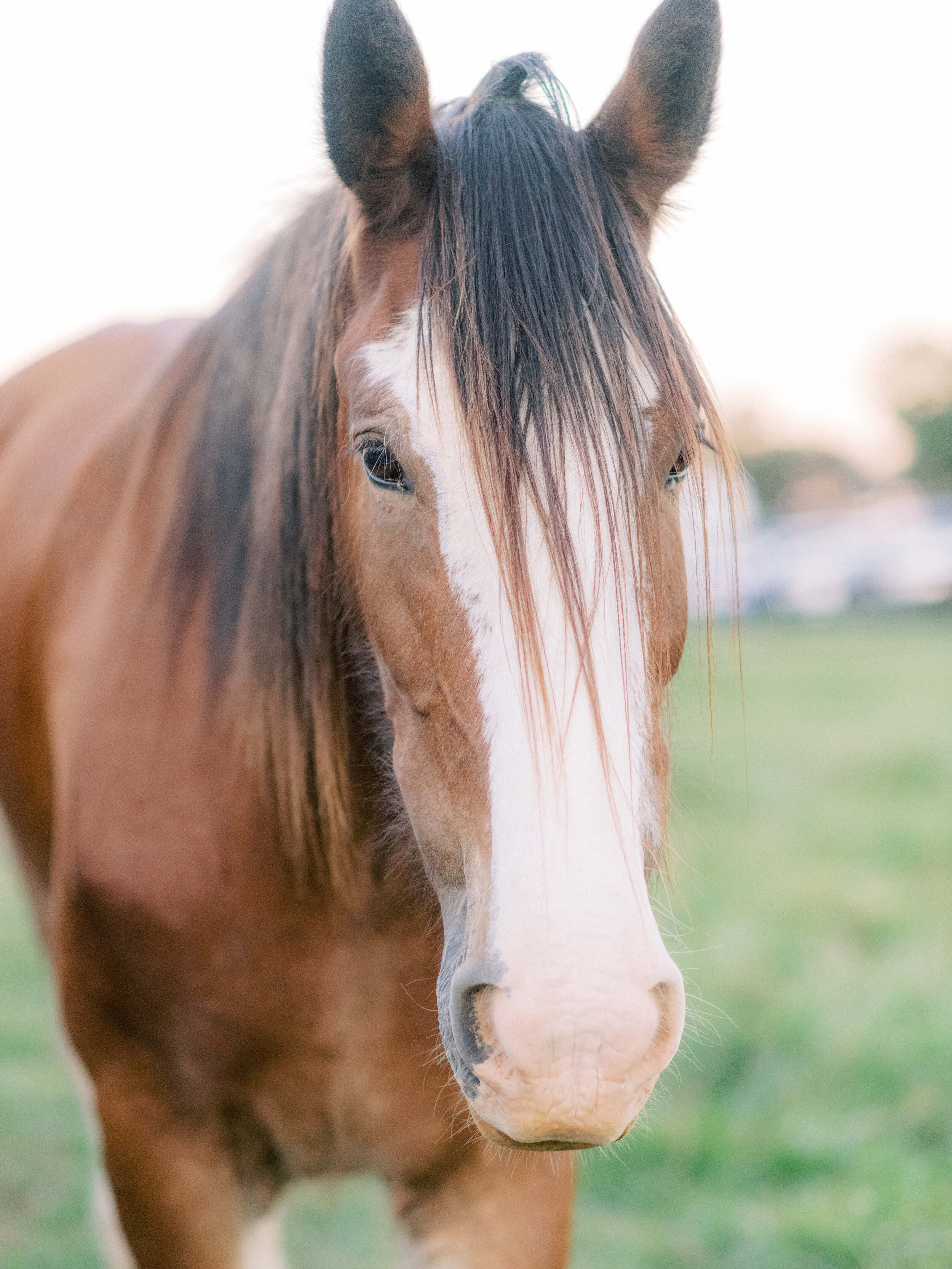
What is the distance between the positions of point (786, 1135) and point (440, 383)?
2.74m

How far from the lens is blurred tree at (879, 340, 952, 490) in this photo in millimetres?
36031

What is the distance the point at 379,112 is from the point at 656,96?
0.39 m

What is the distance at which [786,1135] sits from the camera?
3.16 m

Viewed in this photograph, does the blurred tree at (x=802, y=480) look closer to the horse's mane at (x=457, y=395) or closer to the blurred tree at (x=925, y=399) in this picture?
the blurred tree at (x=925, y=399)

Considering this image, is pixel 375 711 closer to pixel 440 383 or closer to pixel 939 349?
pixel 440 383

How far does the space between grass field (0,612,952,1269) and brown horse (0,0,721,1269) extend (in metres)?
0.32

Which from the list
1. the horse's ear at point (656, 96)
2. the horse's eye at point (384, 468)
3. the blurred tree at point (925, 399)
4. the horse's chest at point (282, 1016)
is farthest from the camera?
the blurred tree at point (925, 399)

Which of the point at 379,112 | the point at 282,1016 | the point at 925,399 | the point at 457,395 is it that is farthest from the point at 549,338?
the point at 925,399

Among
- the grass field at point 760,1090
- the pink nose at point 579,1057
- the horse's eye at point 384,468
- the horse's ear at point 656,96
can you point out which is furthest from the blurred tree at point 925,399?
the pink nose at point 579,1057

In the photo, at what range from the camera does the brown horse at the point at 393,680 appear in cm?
114

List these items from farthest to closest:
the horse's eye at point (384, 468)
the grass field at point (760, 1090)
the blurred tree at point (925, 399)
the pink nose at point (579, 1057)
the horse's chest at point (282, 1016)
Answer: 1. the blurred tree at point (925, 399)
2. the grass field at point (760, 1090)
3. the horse's chest at point (282, 1016)
4. the horse's eye at point (384, 468)
5. the pink nose at point (579, 1057)

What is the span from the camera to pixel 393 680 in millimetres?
1429

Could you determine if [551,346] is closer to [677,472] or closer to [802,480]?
[677,472]

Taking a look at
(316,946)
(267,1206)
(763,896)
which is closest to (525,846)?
(316,946)
